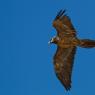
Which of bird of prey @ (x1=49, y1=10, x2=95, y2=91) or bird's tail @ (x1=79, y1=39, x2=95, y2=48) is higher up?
bird of prey @ (x1=49, y1=10, x2=95, y2=91)

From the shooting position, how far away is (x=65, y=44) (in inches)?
818

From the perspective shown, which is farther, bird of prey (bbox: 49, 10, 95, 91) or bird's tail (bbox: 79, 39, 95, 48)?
bird of prey (bbox: 49, 10, 95, 91)

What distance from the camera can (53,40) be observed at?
20.8 meters

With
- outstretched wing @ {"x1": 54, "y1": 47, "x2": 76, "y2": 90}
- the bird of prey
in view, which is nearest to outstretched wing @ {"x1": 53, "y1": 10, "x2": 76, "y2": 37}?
the bird of prey

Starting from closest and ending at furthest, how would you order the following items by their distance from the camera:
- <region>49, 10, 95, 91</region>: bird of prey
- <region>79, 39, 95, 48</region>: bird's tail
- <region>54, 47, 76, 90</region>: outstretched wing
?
<region>79, 39, 95, 48</region>: bird's tail
<region>49, 10, 95, 91</region>: bird of prey
<region>54, 47, 76, 90</region>: outstretched wing

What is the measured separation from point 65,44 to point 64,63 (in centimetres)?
203

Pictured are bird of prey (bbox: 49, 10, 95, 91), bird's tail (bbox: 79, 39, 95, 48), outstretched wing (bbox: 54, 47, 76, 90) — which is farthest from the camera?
outstretched wing (bbox: 54, 47, 76, 90)

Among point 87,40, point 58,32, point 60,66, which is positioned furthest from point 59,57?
point 87,40

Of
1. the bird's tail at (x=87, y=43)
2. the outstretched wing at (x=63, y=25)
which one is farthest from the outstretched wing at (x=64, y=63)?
the bird's tail at (x=87, y=43)

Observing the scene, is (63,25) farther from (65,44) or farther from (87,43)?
(87,43)

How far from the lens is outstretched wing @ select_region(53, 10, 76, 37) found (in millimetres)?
20516

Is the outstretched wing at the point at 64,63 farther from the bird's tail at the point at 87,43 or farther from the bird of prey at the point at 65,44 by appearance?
the bird's tail at the point at 87,43

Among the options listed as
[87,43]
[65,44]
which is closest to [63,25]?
[65,44]

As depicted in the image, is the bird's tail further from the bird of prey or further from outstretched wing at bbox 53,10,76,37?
outstretched wing at bbox 53,10,76,37
